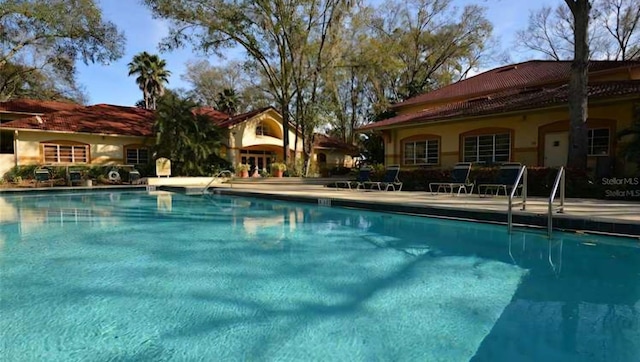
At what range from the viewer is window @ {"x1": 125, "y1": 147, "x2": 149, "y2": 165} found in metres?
25.1

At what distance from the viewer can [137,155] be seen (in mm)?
25500

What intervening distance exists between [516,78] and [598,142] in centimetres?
716

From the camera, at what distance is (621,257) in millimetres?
Result: 5539

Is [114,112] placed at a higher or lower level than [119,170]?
higher

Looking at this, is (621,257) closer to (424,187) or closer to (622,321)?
(622,321)

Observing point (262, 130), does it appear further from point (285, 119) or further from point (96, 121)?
point (96, 121)

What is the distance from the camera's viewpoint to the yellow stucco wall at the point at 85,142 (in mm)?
21531

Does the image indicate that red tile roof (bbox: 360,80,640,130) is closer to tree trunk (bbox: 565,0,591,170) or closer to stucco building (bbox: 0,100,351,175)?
tree trunk (bbox: 565,0,591,170)

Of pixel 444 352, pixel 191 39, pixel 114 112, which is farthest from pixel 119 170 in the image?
pixel 444 352

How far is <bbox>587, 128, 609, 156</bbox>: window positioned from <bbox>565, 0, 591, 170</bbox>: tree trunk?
7.47 feet

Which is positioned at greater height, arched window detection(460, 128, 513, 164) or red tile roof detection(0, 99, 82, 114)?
red tile roof detection(0, 99, 82, 114)

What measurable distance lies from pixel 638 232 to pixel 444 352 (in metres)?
5.48

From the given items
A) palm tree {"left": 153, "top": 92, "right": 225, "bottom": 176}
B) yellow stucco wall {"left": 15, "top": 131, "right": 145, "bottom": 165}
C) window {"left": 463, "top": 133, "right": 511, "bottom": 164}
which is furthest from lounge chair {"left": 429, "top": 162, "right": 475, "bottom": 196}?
yellow stucco wall {"left": 15, "top": 131, "right": 145, "bottom": 165}

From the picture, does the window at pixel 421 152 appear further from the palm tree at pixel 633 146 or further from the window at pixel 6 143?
the window at pixel 6 143
